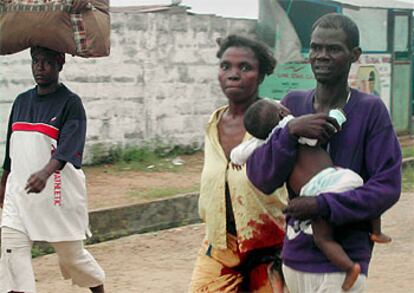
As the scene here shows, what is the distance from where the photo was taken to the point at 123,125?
41.0ft

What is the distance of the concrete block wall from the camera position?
11.9 m

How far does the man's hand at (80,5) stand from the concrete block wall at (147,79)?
19.0ft

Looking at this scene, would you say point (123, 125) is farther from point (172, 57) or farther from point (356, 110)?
point (356, 110)

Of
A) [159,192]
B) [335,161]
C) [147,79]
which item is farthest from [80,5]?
[147,79]

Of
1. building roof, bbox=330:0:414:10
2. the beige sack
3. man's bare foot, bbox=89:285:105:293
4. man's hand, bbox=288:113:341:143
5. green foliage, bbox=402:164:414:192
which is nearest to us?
man's hand, bbox=288:113:341:143

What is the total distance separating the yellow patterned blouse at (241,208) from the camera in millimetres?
4027

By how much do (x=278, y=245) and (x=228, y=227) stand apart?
229mm

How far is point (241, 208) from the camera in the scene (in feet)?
13.3

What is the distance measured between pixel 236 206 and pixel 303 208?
33.9 inches

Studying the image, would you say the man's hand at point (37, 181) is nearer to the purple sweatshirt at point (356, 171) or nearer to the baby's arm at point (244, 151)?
the baby's arm at point (244, 151)

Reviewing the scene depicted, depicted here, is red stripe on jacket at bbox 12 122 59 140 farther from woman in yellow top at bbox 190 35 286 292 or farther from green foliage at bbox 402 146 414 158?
green foliage at bbox 402 146 414 158

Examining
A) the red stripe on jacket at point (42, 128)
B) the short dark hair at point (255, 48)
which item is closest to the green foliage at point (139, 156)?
the red stripe on jacket at point (42, 128)

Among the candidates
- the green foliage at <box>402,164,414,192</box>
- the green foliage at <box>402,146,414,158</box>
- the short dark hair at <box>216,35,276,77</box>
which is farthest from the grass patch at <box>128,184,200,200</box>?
the short dark hair at <box>216,35,276,77</box>

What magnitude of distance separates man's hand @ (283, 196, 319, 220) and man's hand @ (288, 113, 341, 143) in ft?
0.67
